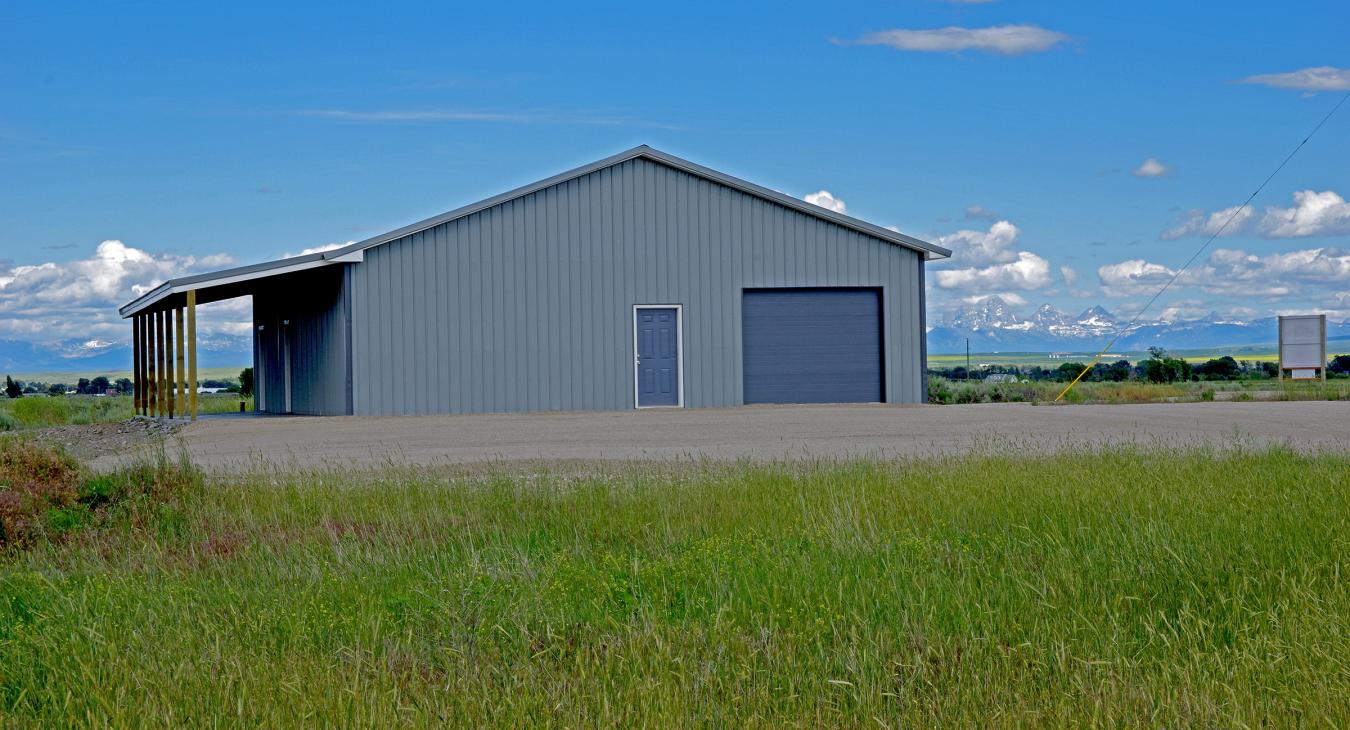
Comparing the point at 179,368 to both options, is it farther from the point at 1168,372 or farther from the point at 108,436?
the point at 1168,372

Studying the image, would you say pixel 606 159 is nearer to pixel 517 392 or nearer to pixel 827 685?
pixel 517 392

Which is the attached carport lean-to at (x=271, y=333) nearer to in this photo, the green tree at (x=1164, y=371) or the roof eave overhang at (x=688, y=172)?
the roof eave overhang at (x=688, y=172)

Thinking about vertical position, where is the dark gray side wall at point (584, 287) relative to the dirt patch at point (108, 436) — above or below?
above

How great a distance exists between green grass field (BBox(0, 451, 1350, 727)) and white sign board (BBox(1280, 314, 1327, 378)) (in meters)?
24.4

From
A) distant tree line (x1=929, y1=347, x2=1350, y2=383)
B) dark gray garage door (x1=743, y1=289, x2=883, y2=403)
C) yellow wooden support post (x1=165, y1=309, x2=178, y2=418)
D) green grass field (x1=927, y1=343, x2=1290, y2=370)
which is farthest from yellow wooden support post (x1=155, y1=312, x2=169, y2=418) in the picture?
green grass field (x1=927, y1=343, x2=1290, y2=370)

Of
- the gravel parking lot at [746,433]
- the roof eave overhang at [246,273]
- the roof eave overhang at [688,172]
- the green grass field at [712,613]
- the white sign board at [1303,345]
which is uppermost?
the roof eave overhang at [688,172]

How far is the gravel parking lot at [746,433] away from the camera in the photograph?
1492cm

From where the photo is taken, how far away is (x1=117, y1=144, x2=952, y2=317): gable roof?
→ 932 inches

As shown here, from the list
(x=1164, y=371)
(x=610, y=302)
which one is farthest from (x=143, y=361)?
(x=1164, y=371)

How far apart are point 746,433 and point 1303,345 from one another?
19.7 metres

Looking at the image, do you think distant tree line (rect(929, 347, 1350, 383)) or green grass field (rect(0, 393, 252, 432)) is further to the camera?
distant tree line (rect(929, 347, 1350, 383))

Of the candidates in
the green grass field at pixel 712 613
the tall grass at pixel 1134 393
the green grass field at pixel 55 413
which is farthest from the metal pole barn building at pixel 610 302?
the green grass field at pixel 712 613

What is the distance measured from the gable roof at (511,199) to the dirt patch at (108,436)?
8.40ft

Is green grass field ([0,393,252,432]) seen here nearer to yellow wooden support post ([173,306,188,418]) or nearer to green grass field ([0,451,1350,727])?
yellow wooden support post ([173,306,188,418])
